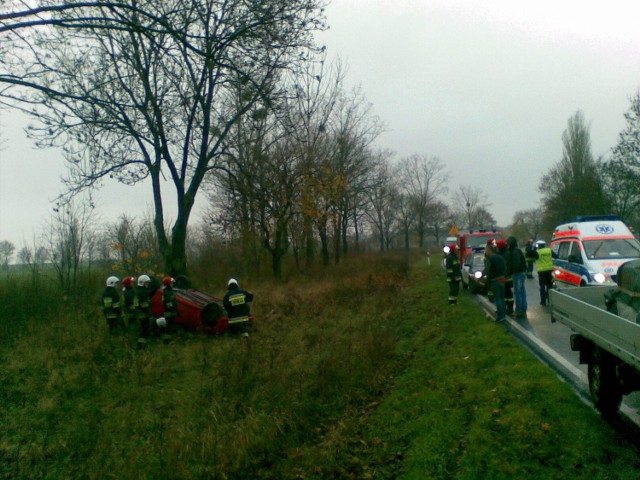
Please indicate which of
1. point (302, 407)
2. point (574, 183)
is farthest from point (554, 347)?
point (574, 183)

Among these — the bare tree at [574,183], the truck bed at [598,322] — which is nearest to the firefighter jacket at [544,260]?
the truck bed at [598,322]

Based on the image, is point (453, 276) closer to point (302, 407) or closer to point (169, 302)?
point (169, 302)

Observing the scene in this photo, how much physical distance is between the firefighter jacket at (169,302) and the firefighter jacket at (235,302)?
1.30 meters

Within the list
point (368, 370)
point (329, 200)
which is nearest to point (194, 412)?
point (368, 370)

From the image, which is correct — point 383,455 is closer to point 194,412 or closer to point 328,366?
point 328,366

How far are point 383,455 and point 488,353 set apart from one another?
10.9 ft

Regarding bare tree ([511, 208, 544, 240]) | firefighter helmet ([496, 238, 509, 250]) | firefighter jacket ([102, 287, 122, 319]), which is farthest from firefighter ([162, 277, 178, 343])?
bare tree ([511, 208, 544, 240])

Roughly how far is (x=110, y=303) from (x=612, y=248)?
1257 centimetres

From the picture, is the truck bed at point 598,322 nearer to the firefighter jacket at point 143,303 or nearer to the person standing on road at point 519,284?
the person standing on road at point 519,284

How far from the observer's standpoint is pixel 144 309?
44.0 ft

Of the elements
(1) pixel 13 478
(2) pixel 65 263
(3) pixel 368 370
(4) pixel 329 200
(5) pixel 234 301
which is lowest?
(1) pixel 13 478

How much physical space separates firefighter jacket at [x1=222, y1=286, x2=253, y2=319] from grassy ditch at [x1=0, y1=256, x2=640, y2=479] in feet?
2.19

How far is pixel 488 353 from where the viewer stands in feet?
30.0

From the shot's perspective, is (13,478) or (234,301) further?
(234,301)
